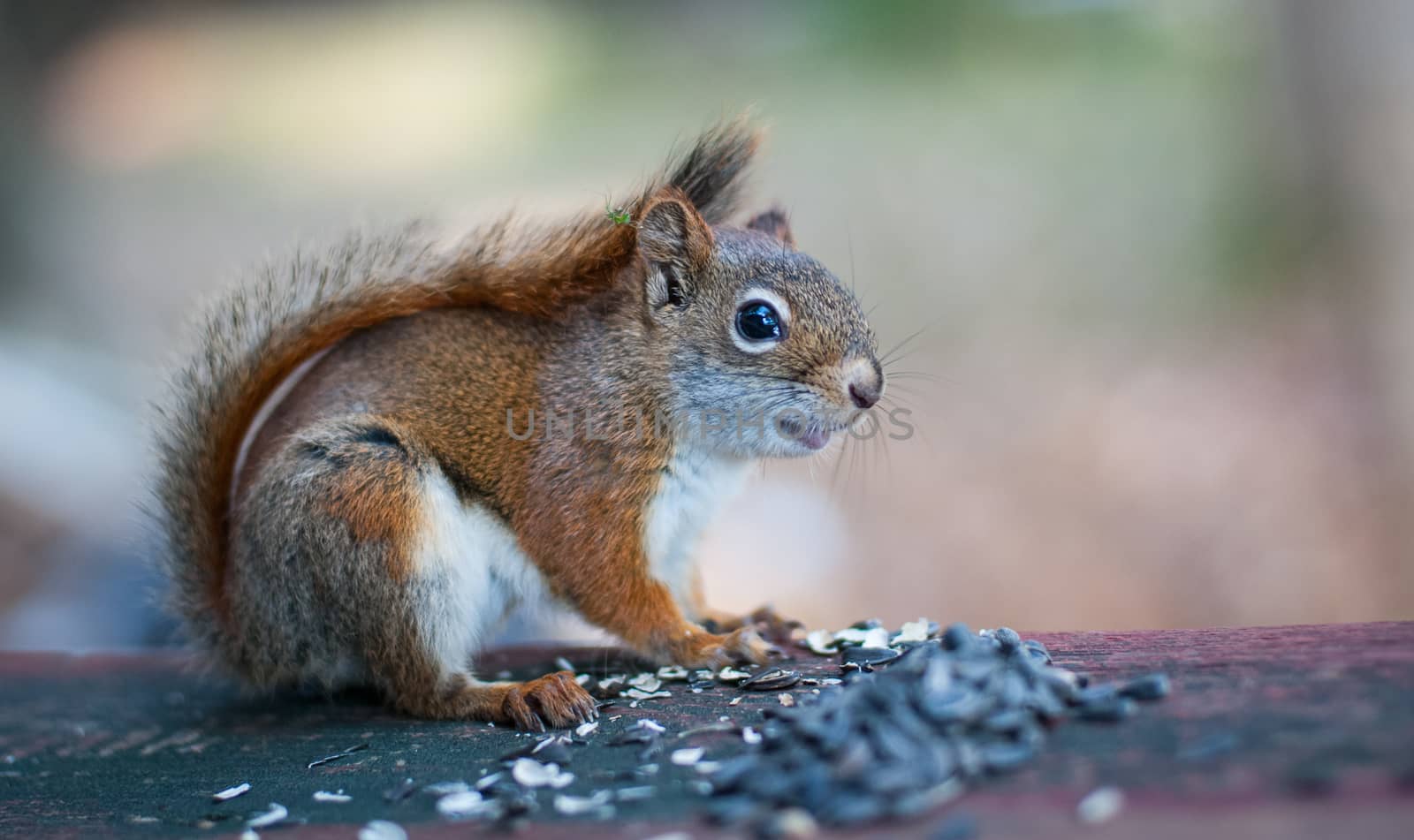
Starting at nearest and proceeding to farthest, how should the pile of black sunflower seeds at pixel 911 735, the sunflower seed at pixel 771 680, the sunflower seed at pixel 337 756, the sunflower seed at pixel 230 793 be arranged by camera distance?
the pile of black sunflower seeds at pixel 911 735, the sunflower seed at pixel 230 793, the sunflower seed at pixel 337 756, the sunflower seed at pixel 771 680

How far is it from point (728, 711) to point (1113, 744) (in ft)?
2.44

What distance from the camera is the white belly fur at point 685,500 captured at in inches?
92.4

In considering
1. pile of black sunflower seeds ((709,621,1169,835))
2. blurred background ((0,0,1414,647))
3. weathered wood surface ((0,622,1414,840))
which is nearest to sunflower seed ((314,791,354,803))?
weathered wood surface ((0,622,1414,840))

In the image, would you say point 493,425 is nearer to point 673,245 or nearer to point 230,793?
point 673,245

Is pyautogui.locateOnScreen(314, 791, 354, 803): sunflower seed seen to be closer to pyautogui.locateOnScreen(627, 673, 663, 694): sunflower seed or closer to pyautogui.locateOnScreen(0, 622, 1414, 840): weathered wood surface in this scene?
pyautogui.locateOnScreen(0, 622, 1414, 840): weathered wood surface

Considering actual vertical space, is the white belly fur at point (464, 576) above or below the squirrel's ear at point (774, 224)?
below

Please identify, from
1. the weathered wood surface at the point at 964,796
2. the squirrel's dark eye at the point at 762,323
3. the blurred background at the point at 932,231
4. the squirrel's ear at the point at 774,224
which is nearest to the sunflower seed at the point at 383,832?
the weathered wood surface at the point at 964,796

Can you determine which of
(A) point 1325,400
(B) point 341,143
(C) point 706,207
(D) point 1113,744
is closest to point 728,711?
(D) point 1113,744

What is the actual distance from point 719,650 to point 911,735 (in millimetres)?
832

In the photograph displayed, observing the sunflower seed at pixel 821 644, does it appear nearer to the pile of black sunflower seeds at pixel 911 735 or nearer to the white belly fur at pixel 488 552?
the white belly fur at pixel 488 552

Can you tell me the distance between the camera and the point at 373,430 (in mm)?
2240

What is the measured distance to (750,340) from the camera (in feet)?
7.63

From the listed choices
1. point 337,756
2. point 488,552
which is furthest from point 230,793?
point 488,552

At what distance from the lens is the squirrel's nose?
2256 millimetres
